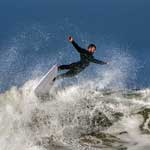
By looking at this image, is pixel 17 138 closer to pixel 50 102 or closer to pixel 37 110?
pixel 37 110

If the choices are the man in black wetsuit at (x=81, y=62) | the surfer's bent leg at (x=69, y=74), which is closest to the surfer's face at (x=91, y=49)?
the man in black wetsuit at (x=81, y=62)

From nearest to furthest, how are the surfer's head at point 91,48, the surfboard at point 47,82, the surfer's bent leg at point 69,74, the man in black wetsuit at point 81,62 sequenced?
1. the surfer's head at point 91,48
2. the man in black wetsuit at point 81,62
3. the surfboard at point 47,82
4. the surfer's bent leg at point 69,74

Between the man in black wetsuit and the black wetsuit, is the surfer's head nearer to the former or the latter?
the man in black wetsuit

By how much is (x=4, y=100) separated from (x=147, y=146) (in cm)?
842

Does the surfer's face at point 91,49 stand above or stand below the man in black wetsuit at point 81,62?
above

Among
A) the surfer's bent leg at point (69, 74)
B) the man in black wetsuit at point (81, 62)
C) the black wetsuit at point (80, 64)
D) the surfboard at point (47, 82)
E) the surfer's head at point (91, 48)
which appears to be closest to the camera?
the surfer's head at point (91, 48)

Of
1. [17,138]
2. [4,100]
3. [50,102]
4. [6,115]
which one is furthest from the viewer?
[50,102]

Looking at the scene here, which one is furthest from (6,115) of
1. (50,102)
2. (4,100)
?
(50,102)

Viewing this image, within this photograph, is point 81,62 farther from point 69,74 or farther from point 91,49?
point 91,49

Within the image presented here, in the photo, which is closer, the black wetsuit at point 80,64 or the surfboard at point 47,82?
the black wetsuit at point 80,64

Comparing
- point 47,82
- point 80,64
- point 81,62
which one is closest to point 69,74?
point 80,64

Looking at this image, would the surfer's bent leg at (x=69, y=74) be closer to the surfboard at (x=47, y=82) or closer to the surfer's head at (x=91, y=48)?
the surfboard at (x=47, y=82)

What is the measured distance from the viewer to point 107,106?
2602cm

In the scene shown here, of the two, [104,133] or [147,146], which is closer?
[147,146]
